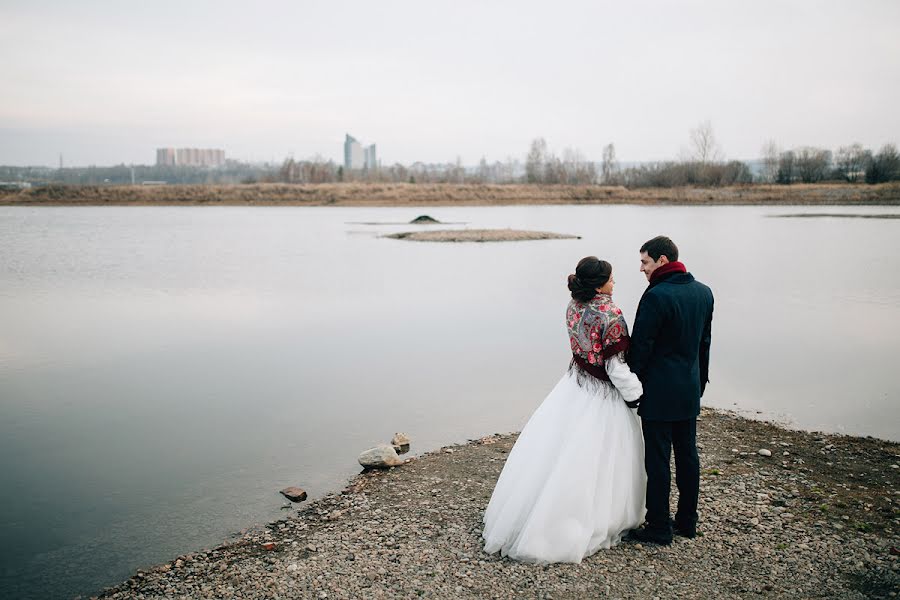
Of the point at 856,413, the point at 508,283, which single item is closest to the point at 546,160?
the point at 508,283

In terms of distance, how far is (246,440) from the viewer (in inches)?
335

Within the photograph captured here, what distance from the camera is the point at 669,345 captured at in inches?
197

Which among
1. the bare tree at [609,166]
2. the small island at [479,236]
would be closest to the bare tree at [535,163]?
the bare tree at [609,166]

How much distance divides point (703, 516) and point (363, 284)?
55.5 feet

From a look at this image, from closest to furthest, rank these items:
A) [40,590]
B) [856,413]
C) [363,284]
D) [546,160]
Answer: [40,590] → [856,413] → [363,284] → [546,160]

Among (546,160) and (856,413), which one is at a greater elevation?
(546,160)

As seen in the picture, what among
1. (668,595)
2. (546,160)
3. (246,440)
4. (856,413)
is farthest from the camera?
(546,160)

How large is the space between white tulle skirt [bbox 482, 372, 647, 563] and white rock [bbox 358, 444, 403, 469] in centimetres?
248

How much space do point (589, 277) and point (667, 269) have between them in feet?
2.00

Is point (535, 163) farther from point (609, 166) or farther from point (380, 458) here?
point (380, 458)

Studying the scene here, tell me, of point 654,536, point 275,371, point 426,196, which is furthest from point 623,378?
point 426,196

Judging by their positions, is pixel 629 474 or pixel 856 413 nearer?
pixel 629 474

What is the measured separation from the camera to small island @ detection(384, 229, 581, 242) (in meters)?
37.8

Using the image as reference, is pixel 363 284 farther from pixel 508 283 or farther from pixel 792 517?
pixel 792 517
